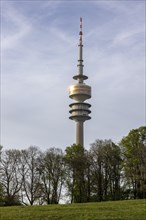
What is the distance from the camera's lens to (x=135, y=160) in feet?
216

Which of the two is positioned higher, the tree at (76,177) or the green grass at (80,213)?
the tree at (76,177)

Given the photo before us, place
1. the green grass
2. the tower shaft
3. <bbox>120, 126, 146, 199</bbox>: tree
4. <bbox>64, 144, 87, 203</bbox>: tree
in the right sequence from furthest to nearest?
the tower shaft → <bbox>64, 144, 87, 203</bbox>: tree → <bbox>120, 126, 146, 199</bbox>: tree → the green grass

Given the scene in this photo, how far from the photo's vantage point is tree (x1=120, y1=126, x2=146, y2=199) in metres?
64.5

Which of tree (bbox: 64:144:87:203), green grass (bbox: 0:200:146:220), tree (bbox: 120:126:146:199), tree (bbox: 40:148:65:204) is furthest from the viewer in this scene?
tree (bbox: 64:144:87:203)

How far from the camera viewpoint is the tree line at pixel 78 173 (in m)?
66.7

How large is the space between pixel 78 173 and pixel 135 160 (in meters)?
9.16

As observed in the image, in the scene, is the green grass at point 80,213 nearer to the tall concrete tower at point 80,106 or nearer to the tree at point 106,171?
the tree at point 106,171

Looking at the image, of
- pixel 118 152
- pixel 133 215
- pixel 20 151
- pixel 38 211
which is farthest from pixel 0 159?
pixel 133 215

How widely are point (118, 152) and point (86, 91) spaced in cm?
8262

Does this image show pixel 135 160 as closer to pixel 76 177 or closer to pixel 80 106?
pixel 76 177

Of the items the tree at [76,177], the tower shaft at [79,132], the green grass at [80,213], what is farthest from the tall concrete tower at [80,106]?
the green grass at [80,213]

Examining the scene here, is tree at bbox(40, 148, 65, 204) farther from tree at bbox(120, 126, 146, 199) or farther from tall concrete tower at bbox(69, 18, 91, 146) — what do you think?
tall concrete tower at bbox(69, 18, 91, 146)

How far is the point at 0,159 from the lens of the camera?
227 feet

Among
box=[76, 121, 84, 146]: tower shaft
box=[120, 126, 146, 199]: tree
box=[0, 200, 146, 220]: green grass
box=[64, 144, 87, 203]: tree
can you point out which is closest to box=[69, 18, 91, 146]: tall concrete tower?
box=[76, 121, 84, 146]: tower shaft
